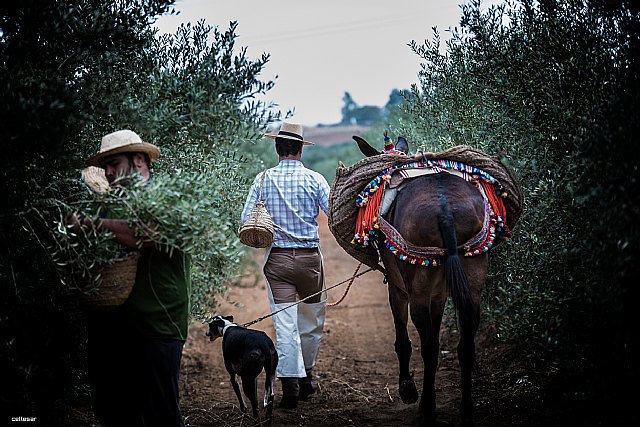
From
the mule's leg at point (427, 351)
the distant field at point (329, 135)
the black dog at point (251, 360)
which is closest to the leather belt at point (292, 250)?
the black dog at point (251, 360)

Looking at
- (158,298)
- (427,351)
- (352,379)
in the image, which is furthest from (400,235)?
(352,379)

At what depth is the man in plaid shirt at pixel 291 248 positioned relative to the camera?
5969 millimetres

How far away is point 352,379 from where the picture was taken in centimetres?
700

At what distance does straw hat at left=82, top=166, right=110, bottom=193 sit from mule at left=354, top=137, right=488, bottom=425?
233cm

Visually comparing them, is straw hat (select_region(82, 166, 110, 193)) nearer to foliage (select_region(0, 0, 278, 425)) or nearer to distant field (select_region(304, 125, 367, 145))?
foliage (select_region(0, 0, 278, 425))

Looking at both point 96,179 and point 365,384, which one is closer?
point 96,179

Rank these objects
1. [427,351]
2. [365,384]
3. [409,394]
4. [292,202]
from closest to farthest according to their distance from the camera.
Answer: [427,351] < [409,394] < [292,202] < [365,384]

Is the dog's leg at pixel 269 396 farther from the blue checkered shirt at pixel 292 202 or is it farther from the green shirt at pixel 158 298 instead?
the green shirt at pixel 158 298

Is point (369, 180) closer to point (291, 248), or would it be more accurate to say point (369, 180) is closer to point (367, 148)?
point (367, 148)

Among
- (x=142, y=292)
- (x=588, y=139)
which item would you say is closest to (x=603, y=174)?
(x=588, y=139)

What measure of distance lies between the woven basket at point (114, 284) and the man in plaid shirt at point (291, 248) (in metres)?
2.32

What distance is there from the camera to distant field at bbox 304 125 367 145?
5129cm

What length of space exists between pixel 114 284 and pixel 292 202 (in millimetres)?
2699

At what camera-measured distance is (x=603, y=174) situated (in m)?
3.64
